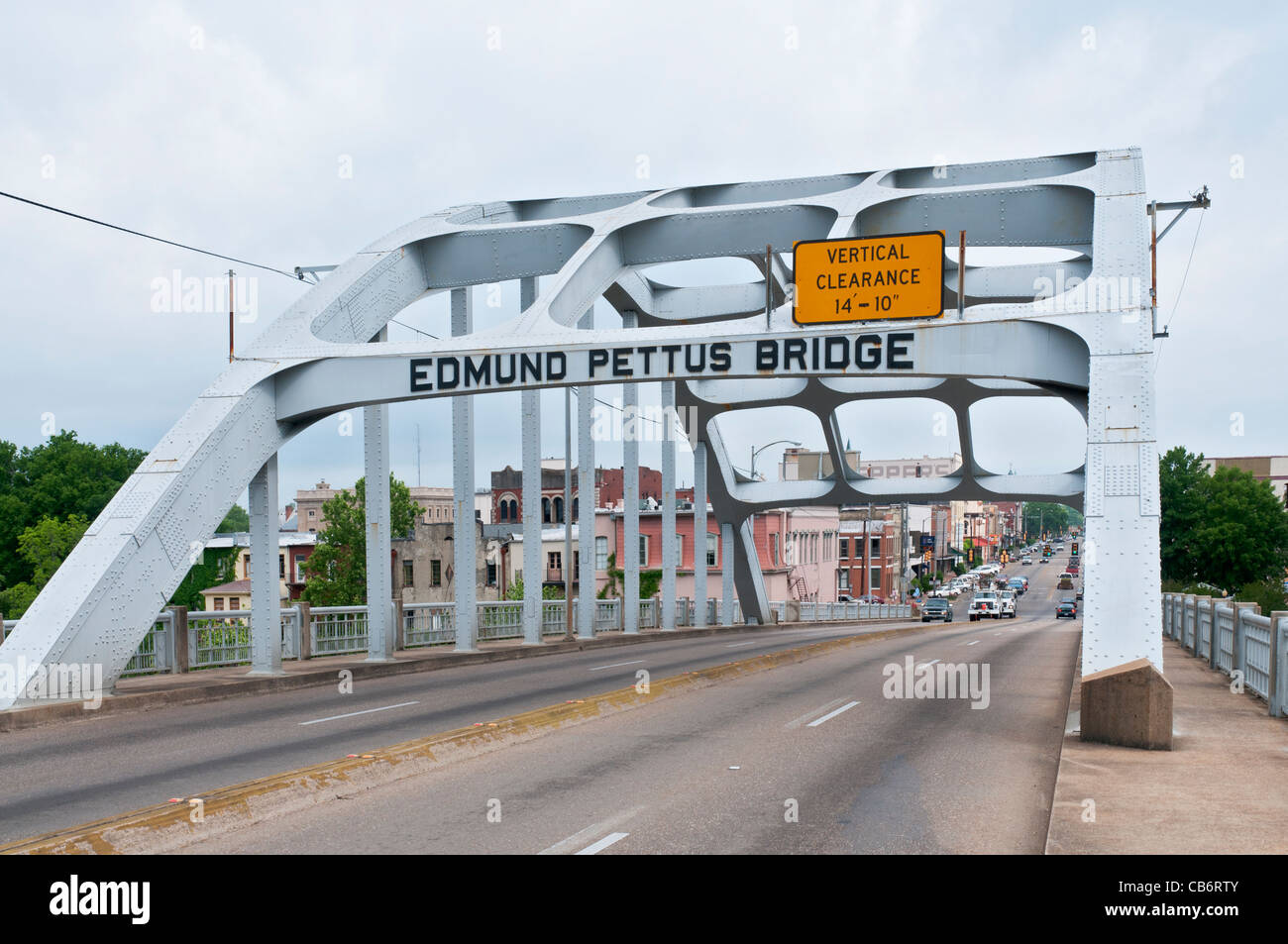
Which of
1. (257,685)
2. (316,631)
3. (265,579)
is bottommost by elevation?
(257,685)

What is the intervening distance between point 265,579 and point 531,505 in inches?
375

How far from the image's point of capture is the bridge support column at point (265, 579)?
2020 cm

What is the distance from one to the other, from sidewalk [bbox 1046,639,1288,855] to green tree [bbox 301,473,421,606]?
55.3m

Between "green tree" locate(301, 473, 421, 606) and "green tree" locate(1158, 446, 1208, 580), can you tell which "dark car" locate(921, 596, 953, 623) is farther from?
"green tree" locate(301, 473, 421, 606)

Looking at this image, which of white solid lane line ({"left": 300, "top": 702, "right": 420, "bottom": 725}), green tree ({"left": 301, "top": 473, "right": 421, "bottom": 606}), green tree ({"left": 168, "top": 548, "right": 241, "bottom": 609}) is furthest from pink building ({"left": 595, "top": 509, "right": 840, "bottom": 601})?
white solid lane line ({"left": 300, "top": 702, "right": 420, "bottom": 725})

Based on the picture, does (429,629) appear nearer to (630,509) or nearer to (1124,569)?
(630,509)

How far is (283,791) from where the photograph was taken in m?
9.20

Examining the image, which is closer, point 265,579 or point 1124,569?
point 1124,569

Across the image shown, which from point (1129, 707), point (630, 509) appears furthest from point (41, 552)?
point (1129, 707)

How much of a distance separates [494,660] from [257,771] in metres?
15.4

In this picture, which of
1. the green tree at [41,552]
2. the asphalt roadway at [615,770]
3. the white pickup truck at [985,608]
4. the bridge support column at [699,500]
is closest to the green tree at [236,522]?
the green tree at [41,552]

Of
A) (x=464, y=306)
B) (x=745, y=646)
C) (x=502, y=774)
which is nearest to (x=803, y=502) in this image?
(x=745, y=646)
